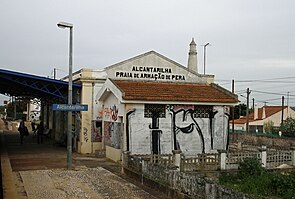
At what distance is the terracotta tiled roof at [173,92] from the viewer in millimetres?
17328

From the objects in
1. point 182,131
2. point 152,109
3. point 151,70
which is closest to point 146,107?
point 152,109

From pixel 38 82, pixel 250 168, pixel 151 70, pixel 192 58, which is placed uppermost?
pixel 192 58

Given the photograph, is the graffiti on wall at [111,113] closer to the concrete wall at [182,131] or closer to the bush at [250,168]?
the concrete wall at [182,131]

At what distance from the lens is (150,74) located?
21.2 meters

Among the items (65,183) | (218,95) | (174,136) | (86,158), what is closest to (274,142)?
(218,95)

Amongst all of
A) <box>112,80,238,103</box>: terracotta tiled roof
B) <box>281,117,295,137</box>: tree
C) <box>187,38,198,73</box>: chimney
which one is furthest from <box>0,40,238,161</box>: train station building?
<box>281,117,295,137</box>: tree

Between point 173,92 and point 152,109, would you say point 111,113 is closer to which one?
point 152,109

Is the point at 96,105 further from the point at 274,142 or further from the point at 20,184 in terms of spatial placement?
the point at 274,142

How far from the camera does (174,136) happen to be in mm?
17844

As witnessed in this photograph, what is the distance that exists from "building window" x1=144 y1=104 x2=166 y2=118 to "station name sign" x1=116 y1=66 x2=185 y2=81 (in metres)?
3.81

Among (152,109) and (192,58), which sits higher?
(192,58)

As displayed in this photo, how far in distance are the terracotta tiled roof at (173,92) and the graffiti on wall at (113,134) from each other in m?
1.81

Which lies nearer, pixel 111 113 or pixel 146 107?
pixel 146 107

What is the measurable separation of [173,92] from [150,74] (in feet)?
9.77
